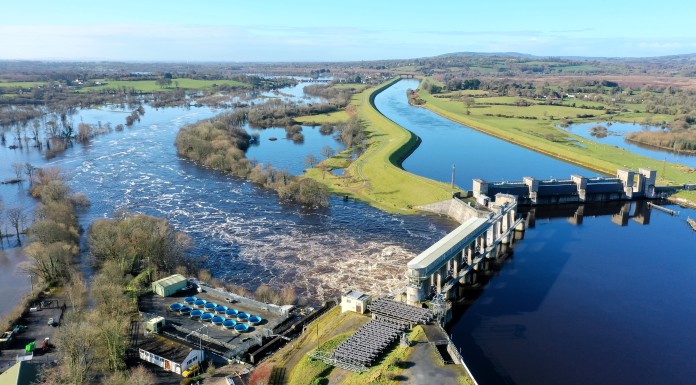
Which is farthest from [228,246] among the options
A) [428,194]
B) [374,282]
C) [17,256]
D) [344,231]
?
[428,194]

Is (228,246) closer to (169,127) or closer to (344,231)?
(344,231)

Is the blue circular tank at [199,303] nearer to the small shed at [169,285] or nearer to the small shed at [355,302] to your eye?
the small shed at [169,285]

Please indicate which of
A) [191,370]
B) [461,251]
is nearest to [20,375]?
[191,370]

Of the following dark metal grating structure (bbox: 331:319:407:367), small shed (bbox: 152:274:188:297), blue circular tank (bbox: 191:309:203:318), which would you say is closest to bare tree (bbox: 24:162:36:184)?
small shed (bbox: 152:274:188:297)

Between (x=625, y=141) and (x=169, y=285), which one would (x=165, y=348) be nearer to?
(x=169, y=285)

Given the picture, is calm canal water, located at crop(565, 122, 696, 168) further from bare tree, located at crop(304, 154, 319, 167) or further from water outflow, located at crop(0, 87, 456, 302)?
bare tree, located at crop(304, 154, 319, 167)
